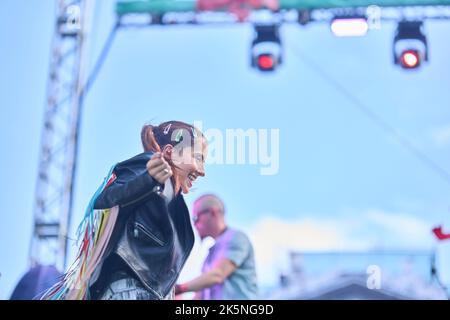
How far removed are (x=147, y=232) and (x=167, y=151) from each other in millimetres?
420

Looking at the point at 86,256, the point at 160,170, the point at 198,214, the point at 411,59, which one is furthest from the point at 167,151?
the point at 411,59

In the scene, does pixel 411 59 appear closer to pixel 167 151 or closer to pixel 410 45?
pixel 410 45

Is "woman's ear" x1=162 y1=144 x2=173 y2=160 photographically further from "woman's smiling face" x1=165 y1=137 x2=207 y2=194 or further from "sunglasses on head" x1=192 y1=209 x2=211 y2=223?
"sunglasses on head" x1=192 y1=209 x2=211 y2=223

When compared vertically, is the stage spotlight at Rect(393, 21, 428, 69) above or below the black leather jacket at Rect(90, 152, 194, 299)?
above

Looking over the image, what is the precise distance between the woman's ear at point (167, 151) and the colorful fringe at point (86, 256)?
35cm

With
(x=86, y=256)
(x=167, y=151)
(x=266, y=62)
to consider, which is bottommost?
(x=86, y=256)

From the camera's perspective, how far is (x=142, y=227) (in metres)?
5.11

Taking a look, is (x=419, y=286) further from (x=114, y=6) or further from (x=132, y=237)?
(x=114, y=6)

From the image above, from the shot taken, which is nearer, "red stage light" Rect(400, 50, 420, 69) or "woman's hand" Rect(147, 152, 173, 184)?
"woman's hand" Rect(147, 152, 173, 184)

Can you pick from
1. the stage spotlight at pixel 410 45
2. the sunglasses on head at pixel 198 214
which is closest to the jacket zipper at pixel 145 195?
the sunglasses on head at pixel 198 214

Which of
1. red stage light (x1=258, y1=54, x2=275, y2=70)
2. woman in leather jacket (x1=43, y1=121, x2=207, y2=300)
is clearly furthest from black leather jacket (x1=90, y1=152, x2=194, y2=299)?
red stage light (x1=258, y1=54, x2=275, y2=70)

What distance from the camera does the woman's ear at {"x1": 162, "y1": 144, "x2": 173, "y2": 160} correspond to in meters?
5.19

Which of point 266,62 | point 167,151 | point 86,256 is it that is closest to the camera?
point 86,256
